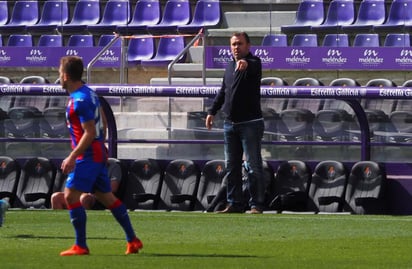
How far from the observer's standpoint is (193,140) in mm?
16594

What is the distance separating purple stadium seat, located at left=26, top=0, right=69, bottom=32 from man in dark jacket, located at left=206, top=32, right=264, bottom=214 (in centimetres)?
1299

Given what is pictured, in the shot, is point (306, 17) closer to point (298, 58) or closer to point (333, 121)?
point (298, 58)

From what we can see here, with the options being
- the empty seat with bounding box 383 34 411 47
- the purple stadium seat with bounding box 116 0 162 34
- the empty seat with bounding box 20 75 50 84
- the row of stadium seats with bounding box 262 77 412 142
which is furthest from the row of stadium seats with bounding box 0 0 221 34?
the row of stadium seats with bounding box 262 77 412 142

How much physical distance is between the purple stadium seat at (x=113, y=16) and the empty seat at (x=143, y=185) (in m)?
10.2

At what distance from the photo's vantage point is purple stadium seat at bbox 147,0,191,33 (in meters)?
25.6

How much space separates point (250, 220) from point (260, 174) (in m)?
0.87

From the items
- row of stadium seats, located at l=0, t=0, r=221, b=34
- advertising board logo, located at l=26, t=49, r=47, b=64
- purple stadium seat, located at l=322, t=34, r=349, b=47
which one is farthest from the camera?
row of stadium seats, located at l=0, t=0, r=221, b=34

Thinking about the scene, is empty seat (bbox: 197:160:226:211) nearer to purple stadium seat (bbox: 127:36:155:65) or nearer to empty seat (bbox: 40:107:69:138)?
empty seat (bbox: 40:107:69:138)

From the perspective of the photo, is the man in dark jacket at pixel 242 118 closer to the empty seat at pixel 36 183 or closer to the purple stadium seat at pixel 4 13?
the empty seat at pixel 36 183

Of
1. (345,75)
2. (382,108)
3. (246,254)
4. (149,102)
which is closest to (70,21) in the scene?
(345,75)

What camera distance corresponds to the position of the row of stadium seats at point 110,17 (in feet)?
84.0

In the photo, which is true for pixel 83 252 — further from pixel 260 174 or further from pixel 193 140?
pixel 193 140

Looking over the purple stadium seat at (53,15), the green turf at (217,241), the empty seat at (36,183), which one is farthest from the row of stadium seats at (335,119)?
the purple stadium seat at (53,15)

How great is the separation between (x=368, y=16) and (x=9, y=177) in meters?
10.4
